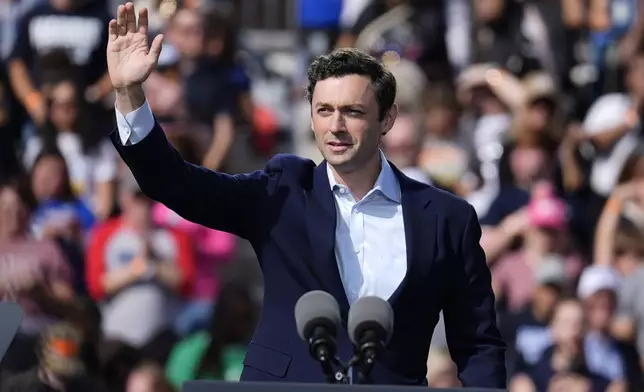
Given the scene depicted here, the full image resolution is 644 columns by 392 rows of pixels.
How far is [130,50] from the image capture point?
181 inches

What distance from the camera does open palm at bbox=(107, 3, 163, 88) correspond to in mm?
4551

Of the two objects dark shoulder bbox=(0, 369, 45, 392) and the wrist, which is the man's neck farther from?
dark shoulder bbox=(0, 369, 45, 392)

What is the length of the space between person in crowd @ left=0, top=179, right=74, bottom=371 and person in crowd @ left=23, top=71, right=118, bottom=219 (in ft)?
1.52

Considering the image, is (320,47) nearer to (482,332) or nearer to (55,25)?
(55,25)

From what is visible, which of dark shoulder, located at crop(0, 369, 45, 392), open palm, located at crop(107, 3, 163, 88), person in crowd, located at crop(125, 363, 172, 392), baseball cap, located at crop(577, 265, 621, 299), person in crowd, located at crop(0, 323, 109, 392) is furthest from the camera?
baseball cap, located at crop(577, 265, 621, 299)

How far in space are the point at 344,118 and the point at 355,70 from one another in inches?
5.8

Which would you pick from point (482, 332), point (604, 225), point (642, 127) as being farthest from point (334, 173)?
point (642, 127)

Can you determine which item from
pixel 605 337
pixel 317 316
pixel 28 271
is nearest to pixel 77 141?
pixel 28 271

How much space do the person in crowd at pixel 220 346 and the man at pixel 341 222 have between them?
3.98 m

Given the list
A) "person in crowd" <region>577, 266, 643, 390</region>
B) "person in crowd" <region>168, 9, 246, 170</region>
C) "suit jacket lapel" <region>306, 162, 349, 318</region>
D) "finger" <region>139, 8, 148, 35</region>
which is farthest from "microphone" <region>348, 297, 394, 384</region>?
"person in crowd" <region>168, 9, 246, 170</region>

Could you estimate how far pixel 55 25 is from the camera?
33.3 ft

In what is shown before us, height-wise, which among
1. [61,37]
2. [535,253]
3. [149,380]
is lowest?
[149,380]

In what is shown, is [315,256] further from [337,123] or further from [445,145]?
[445,145]

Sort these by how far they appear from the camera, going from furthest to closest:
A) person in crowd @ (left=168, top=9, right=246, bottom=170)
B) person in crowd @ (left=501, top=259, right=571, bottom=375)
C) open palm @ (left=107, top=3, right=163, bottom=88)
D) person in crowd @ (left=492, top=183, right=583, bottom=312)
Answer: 1. person in crowd @ (left=168, top=9, right=246, bottom=170)
2. person in crowd @ (left=492, top=183, right=583, bottom=312)
3. person in crowd @ (left=501, top=259, right=571, bottom=375)
4. open palm @ (left=107, top=3, right=163, bottom=88)
